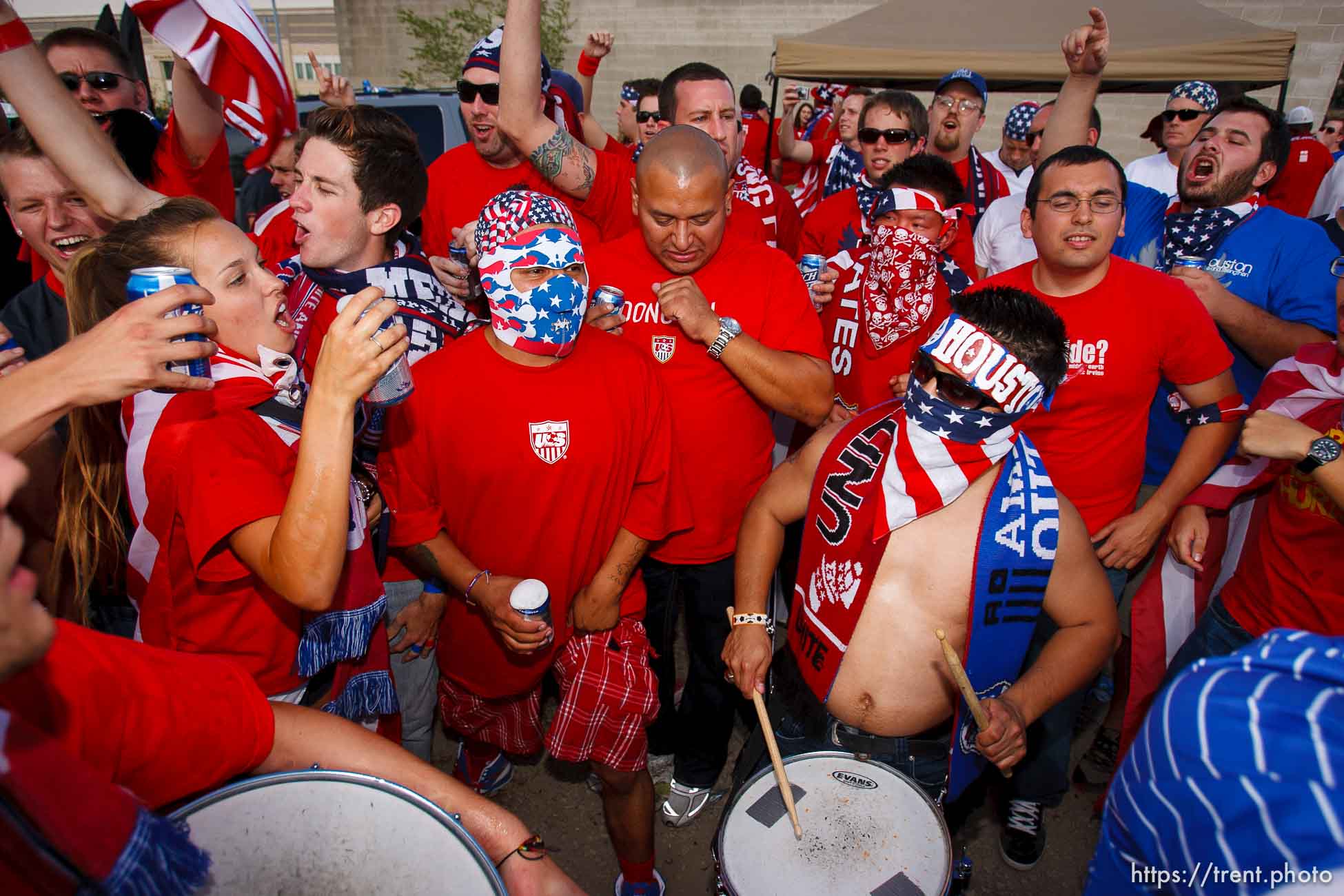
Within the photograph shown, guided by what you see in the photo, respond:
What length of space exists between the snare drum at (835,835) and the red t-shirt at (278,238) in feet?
10.5

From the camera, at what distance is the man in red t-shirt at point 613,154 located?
315cm

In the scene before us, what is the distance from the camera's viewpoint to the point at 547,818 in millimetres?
3406

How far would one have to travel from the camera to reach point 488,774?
340cm

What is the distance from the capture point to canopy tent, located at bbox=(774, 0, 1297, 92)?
8641mm

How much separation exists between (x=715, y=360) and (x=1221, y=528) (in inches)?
83.3

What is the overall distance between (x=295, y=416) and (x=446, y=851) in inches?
49.5

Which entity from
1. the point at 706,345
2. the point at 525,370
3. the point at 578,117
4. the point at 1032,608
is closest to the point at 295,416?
the point at 525,370

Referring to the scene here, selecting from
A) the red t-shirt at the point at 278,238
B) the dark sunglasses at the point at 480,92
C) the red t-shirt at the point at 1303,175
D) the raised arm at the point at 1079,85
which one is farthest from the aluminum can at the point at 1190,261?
the red t-shirt at the point at 1303,175

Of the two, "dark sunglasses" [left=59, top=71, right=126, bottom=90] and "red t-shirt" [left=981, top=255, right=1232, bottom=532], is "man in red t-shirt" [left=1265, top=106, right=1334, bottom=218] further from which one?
"dark sunglasses" [left=59, top=71, right=126, bottom=90]

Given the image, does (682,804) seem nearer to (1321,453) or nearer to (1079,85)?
(1321,453)

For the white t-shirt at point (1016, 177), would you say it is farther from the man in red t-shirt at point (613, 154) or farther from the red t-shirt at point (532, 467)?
the red t-shirt at point (532, 467)

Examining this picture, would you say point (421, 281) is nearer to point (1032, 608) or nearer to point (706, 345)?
point (706, 345)

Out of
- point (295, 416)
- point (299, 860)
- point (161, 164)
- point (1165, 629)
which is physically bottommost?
point (1165, 629)

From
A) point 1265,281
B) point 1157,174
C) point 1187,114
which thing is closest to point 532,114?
point 1265,281
